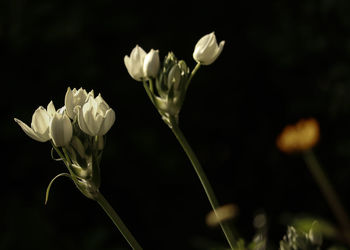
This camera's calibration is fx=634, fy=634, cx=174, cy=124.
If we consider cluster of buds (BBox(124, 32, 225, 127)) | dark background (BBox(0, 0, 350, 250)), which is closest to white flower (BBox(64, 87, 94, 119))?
cluster of buds (BBox(124, 32, 225, 127))

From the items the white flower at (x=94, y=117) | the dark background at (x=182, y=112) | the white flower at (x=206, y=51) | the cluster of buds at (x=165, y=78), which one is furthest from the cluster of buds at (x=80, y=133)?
the dark background at (x=182, y=112)

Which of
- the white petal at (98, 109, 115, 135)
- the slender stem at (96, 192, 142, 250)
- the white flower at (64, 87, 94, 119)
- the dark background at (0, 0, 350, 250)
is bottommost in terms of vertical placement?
the dark background at (0, 0, 350, 250)

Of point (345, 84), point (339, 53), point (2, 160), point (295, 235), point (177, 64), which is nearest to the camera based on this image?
point (295, 235)

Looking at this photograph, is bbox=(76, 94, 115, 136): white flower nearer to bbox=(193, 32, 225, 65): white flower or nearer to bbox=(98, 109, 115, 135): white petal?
bbox=(98, 109, 115, 135): white petal

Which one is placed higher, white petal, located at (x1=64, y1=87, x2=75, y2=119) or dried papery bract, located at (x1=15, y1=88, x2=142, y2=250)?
white petal, located at (x1=64, y1=87, x2=75, y2=119)

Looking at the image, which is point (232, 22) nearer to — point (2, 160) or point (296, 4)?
point (296, 4)

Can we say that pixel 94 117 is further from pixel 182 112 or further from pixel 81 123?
pixel 182 112

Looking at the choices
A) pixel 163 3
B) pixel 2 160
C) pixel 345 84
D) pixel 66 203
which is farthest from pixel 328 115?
pixel 2 160

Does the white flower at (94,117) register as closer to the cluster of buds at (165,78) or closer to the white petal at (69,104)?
the white petal at (69,104)
